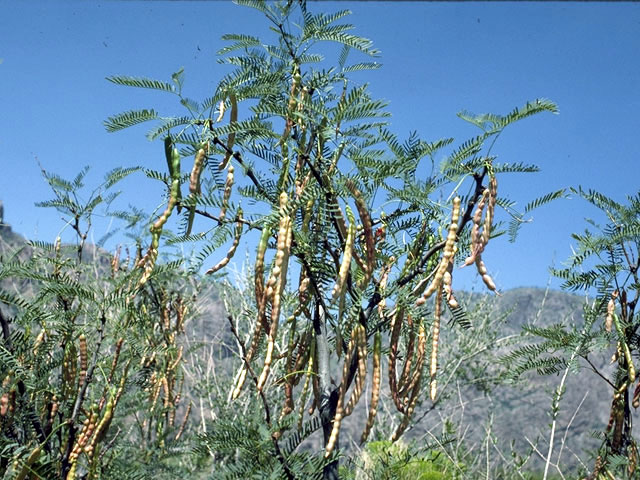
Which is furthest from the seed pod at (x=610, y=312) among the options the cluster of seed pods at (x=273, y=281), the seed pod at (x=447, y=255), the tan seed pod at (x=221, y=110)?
the tan seed pod at (x=221, y=110)

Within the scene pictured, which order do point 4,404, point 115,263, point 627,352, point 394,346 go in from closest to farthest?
point 394,346 → point 4,404 → point 627,352 → point 115,263

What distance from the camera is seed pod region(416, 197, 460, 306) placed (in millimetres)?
1494

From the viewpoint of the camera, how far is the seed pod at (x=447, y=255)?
149 centimetres

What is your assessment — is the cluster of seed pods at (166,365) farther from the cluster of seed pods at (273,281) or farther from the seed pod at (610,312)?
the seed pod at (610,312)

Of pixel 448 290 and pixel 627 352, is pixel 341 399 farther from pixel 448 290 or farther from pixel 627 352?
pixel 627 352

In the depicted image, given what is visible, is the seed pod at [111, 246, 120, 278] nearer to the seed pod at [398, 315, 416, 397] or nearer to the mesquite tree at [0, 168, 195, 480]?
the mesquite tree at [0, 168, 195, 480]

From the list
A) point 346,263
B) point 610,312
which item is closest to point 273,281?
point 346,263

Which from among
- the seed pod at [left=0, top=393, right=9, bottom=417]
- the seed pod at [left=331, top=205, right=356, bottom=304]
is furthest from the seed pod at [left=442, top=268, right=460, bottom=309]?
the seed pod at [left=0, top=393, right=9, bottom=417]

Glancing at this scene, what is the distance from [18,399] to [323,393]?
1.02 meters

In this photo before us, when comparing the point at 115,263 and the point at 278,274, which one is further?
the point at 115,263

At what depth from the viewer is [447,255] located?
1.50m

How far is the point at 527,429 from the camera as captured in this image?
8.74m

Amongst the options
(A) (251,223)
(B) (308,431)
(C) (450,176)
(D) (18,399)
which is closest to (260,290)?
(A) (251,223)

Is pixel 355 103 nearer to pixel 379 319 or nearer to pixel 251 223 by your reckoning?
pixel 251 223
